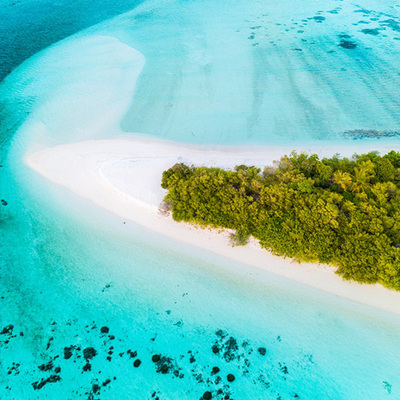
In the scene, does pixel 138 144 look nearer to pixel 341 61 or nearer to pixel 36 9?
pixel 341 61

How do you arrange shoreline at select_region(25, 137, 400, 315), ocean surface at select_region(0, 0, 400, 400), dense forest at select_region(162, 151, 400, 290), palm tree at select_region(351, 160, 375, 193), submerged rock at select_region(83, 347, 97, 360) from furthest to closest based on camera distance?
palm tree at select_region(351, 160, 375, 193), shoreline at select_region(25, 137, 400, 315), dense forest at select_region(162, 151, 400, 290), submerged rock at select_region(83, 347, 97, 360), ocean surface at select_region(0, 0, 400, 400)

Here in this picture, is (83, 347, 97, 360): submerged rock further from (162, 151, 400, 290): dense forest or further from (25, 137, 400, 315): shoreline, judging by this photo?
(162, 151, 400, 290): dense forest

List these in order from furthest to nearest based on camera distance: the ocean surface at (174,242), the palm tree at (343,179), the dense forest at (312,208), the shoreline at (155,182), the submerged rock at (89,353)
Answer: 1. the palm tree at (343,179)
2. the shoreline at (155,182)
3. the dense forest at (312,208)
4. the submerged rock at (89,353)
5. the ocean surface at (174,242)

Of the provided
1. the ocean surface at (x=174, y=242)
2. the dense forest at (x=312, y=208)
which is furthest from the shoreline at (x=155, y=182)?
the dense forest at (x=312, y=208)

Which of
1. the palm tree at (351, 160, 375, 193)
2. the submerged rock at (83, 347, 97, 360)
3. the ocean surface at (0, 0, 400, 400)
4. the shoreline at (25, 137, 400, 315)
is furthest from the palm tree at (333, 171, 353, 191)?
the submerged rock at (83, 347, 97, 360)

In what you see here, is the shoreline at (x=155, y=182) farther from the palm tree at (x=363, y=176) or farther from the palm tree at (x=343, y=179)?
the palm tree at (x=343, y=179)

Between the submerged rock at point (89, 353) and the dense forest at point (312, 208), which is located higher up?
the dense forest at point (312, 208)
